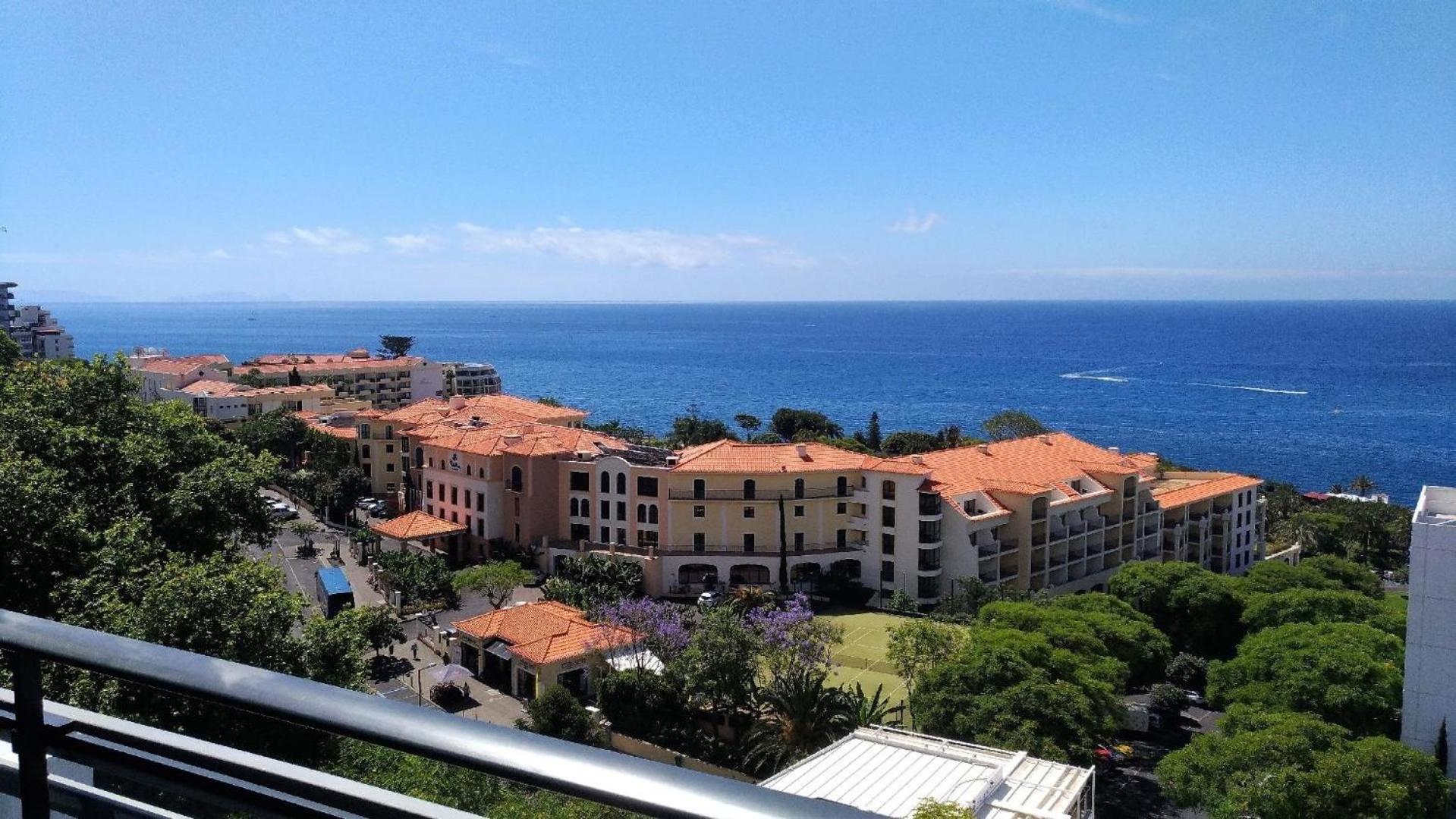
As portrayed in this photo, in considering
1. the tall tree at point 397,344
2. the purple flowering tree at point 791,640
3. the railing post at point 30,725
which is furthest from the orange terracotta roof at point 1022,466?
the tall tree at point 397,344

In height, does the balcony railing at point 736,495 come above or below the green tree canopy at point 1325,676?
above

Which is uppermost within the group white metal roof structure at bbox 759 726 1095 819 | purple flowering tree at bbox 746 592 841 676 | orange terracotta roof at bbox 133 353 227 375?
orange terracotta roof at bbox 133 353 227 375

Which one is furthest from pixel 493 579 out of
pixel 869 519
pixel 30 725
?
pixel 30 725

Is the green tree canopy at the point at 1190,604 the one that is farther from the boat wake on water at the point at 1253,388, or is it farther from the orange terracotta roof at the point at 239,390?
the boat wake on water at the point at 1253,388

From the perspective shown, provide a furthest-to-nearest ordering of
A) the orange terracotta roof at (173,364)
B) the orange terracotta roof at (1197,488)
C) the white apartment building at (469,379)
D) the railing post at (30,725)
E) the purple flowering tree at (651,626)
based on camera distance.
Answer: the white apartment building at (469,379) → the orange terracotta roof at (173,364) → the orange terracotta roof at (1197,488) → the purple flowering tree at (651,626) → the railing post at (30,725)

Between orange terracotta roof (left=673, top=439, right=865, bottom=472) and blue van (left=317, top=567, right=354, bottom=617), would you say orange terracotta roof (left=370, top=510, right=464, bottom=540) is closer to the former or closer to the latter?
blue van (left=317, top=567, right=354, bottom=617)

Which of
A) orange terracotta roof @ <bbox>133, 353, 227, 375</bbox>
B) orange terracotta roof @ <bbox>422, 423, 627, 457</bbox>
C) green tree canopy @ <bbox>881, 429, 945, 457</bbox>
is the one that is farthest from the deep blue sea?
orange terracotta roof @ <bbox>422, 423, 627, 457</bbox>
